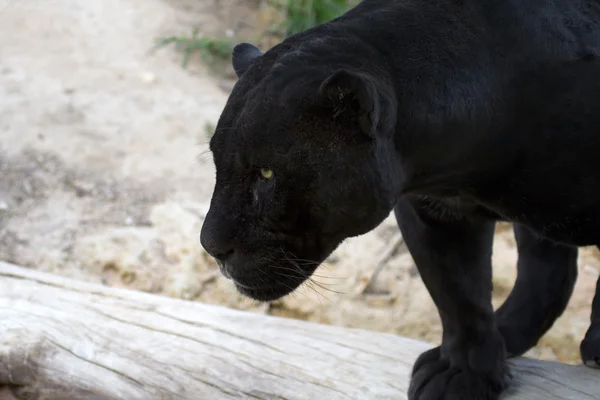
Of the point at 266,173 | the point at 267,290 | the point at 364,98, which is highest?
the point at 364,98

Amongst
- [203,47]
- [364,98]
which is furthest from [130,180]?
[364,98]

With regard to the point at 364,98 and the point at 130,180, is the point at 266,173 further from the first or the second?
the point at 130,180

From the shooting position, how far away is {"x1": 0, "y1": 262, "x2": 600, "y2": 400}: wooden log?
2.77m

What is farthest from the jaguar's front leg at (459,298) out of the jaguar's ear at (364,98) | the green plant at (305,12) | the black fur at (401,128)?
the green plant at (305,12)

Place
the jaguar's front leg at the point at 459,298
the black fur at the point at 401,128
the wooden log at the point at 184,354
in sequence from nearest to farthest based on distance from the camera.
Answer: the black fur at the point at 401,128 < the jaguar's front leg at the point at 459,298 < the wooden log at the point at 184,354

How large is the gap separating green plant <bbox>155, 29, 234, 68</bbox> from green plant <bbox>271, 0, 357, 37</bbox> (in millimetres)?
358

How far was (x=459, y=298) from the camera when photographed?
2.68 m

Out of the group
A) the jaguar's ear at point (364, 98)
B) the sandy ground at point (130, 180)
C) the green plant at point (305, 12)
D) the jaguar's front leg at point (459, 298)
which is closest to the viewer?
the jaguar's ear at point (364, 98)

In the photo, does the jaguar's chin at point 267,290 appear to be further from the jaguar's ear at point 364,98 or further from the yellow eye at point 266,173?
the jaguar's ear at point 364,98

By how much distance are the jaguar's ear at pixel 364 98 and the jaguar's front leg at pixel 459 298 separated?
2.11ft

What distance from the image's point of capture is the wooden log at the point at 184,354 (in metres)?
2.77

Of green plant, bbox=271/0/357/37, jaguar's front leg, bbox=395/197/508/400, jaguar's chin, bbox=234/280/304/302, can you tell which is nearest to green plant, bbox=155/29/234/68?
green plant, bbox=271/0/357/37

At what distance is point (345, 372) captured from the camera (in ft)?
9.31

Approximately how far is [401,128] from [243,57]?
46cm
